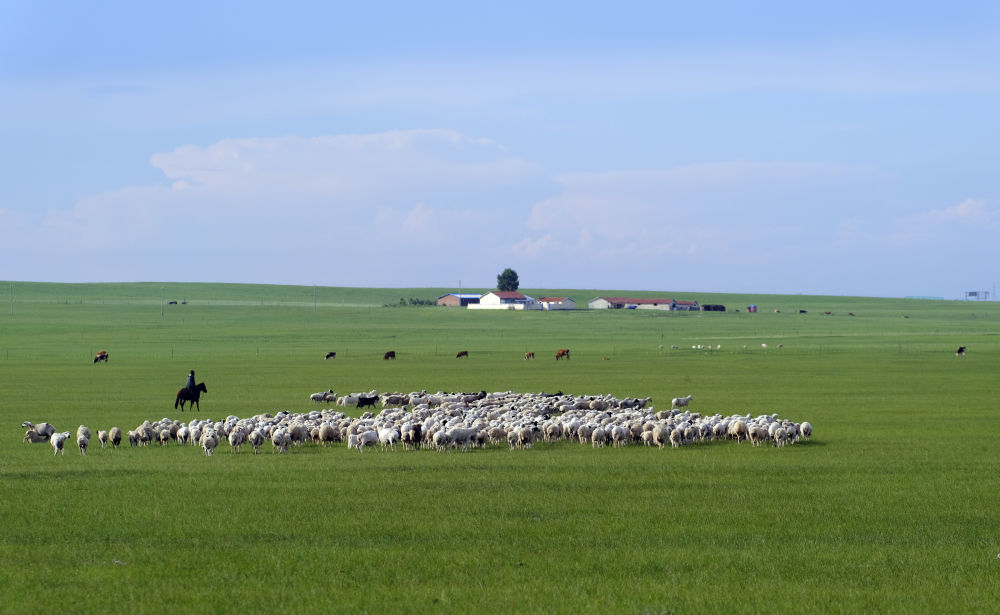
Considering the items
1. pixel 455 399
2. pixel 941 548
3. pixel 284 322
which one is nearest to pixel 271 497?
pixel 941 548

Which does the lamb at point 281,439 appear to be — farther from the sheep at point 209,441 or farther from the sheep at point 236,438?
the sheep at point 209,441

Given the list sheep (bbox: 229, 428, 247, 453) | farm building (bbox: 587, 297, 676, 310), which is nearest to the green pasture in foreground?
sheep (bbox: 229, 428, 247, 453)

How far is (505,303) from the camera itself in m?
190

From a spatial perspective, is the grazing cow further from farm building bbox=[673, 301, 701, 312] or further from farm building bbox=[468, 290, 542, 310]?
farm building bbox=[673, 301, 701, 312]

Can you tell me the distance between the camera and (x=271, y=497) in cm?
1852

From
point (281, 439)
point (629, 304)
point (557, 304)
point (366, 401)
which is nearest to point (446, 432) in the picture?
point (281, 439)

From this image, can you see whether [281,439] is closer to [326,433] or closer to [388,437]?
[326,433]

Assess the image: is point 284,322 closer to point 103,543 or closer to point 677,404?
point 677,404

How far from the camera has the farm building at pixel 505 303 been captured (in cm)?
18790

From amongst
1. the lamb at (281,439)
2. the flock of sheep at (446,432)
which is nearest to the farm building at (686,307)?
the flock of sheep at (446,432)

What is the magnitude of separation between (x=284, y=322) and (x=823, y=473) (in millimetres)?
130158

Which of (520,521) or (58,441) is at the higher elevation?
(520,521)

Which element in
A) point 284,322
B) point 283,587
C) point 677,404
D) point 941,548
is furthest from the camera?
point 284,322

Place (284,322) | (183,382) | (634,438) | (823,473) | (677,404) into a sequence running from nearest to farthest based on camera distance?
(823,473), (634,438), (677,404), (183,382), (284,322)
